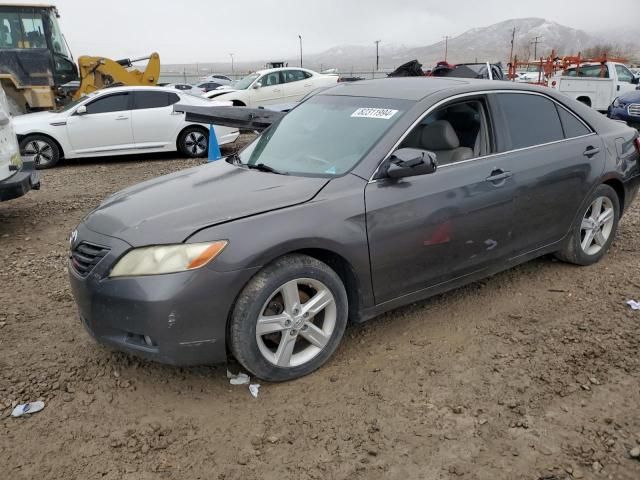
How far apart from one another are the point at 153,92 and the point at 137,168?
171cm

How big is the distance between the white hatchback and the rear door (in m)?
8.11

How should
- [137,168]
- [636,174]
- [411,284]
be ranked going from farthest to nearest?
[137,168] < [636,174] < [411,284]

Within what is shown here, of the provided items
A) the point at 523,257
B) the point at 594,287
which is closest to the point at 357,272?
the point at 523,257

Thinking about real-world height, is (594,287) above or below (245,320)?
below

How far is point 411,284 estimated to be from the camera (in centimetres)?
348

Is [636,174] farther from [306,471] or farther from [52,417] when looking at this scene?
[52,417]

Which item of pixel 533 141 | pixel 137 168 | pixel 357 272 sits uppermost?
pixel 533 141

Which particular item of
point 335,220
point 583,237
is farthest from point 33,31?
point 583,237

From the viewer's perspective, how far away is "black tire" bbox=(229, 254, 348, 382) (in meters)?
2.88

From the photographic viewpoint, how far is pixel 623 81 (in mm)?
17656

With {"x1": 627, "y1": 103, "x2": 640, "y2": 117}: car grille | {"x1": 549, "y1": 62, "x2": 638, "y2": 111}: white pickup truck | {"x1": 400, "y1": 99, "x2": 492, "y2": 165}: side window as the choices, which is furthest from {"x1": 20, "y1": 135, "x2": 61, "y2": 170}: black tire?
{"x1": 549, "y1": 62, "x2": 638, "y2": 111}: white pickup truck

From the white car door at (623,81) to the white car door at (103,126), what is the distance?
14.7m

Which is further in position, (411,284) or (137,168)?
(137,168)

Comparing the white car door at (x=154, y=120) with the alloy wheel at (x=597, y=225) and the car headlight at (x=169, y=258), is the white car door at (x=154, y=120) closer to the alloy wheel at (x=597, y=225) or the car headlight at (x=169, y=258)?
the alloy wheel at (x=597, y=225)
